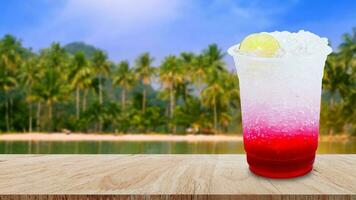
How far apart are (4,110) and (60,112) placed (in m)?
7.11

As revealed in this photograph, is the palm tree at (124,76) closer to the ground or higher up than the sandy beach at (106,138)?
higher up

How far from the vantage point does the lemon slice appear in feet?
4.97

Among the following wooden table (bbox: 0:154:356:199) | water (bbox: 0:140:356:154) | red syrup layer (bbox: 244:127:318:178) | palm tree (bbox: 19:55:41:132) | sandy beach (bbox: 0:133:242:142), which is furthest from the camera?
palm tree (bbox: 19:55:41:132)

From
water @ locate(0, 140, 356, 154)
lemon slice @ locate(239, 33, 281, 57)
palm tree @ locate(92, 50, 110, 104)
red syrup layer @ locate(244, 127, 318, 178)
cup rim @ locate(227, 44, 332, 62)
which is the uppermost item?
palm tree @ locate(92, 50, 110, 104)

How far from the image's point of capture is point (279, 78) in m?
1.54

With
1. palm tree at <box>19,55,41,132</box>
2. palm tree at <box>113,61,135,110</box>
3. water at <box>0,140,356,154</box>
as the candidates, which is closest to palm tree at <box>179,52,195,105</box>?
palm tree at <box>113,61,135,110</box>

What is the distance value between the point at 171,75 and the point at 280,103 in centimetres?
4454

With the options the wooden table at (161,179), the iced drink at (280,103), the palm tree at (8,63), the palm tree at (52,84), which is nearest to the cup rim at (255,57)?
the iced drink at (280,103)

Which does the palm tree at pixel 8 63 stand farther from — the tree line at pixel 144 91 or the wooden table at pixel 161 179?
the wooden table at pixel 161 179

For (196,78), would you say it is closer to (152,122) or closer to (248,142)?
(152,122)

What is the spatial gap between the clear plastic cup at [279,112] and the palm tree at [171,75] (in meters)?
44.3

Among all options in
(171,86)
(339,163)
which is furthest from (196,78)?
(339,163)

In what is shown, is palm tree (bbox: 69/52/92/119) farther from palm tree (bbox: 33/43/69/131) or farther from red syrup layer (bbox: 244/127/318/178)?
red syrup layer (bbox: 244/127/318/178)

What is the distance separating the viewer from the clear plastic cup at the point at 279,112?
1517mm
